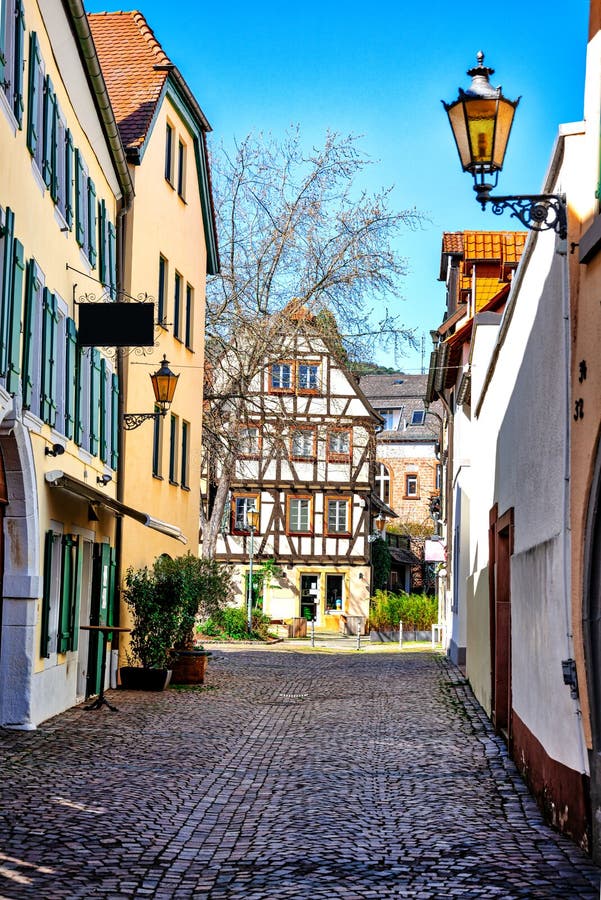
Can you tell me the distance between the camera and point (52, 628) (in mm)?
13875

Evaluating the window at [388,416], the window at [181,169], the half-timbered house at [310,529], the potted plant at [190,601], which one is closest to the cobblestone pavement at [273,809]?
the potted plant at [190,601]

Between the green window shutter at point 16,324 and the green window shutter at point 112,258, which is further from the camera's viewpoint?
the green window shutter at point 112,258

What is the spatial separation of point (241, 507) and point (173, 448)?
22.9 m

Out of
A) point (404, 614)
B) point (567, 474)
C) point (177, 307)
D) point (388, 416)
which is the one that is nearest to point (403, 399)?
point (388, 416)

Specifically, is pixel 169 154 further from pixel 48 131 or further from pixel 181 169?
pixel 48 131

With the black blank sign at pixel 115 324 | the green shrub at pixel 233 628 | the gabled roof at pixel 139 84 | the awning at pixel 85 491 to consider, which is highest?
the gabled roof at pixel 139 84

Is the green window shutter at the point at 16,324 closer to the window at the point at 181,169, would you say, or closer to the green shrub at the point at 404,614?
the window at the point at 181,169

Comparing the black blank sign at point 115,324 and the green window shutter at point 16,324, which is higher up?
the black blank sign at point 115,324

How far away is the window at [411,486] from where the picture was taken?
63406 mm

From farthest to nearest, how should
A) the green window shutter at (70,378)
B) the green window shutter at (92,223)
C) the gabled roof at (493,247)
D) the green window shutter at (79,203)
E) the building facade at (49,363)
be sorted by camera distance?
the gabled roof at (493,247) → the green window shutter at (92,223) → the green window shutter at (79,203) → the green window shutter at (70,378) → the building facade at (49,363)

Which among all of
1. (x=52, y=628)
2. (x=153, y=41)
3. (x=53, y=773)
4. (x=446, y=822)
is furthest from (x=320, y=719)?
(x=153, y=41)

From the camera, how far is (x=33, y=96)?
12164 mm

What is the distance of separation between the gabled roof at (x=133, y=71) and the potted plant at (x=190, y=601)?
6425 mm

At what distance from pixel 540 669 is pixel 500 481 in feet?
14.1
